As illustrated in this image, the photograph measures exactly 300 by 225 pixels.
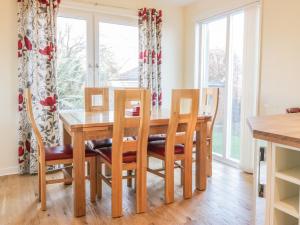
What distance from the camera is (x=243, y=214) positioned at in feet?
7.87

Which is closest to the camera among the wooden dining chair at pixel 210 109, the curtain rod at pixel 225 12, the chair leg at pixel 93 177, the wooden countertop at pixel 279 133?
the wooden countertop at pixel 279 133

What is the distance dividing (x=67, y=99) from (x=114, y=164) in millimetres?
1815

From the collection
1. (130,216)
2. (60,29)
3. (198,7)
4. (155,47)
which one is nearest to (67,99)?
(60,29)

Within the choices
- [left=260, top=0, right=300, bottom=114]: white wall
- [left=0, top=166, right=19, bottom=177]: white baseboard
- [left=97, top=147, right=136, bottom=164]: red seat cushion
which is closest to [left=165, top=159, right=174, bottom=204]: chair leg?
[left=97, top=147, right=136, bottom=164]: red seat cushion

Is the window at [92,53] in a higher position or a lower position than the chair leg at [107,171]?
higher

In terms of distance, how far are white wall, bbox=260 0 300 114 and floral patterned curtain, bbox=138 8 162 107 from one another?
1603 mm

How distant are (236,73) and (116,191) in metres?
2.44

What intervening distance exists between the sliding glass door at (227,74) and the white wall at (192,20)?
0.44ft

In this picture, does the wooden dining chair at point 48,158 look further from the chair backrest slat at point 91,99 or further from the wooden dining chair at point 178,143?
the chair backrest slat at point 91,99

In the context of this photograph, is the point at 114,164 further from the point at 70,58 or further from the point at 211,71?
the point at 211,71

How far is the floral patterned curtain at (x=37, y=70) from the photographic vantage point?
3330 millimetres

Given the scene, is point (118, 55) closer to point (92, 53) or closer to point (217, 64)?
point (92, 53)

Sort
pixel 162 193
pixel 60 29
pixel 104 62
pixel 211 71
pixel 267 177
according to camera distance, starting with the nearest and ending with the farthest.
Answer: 1. pixel 267 177
2. pixel 162 193
3. pixel 60 29
4. pixel 104 62
5. pixel 211 71

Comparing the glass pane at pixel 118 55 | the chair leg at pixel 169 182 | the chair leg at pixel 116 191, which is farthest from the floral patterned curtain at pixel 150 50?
the chair leg at pixel 116 191
